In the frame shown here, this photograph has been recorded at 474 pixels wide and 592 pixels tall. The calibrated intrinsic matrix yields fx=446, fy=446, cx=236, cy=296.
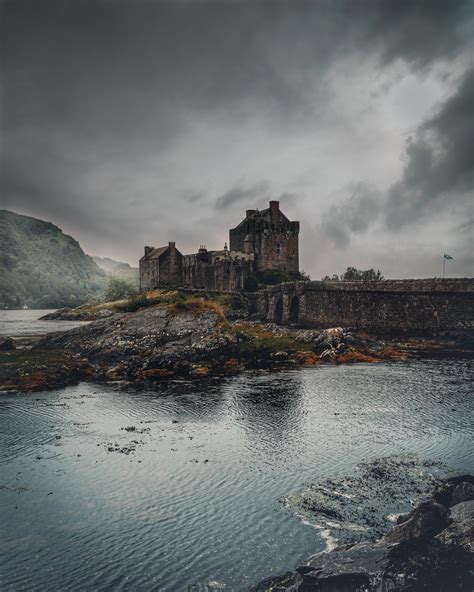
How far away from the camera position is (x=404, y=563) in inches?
382

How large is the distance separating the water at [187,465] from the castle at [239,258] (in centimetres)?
4807

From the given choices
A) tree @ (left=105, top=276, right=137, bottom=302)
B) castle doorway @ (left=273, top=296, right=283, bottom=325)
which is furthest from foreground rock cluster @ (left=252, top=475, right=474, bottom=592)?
tree @ (left=105, top=276, right=137, bottom=302)

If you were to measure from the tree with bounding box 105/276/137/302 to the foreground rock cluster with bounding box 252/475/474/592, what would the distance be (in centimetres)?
9757

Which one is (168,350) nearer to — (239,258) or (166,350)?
(166,350)

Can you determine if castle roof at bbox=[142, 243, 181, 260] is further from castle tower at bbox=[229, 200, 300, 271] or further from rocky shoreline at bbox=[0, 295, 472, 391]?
rocky shoreline at bbox=[0, 295, 472, 391]

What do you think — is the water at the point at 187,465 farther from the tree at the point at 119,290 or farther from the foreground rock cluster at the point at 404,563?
the tree at the point at 119,290

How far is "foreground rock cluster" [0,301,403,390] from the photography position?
32656 mm

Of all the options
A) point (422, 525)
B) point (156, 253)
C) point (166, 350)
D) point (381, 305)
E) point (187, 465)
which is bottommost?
point (187, 465)

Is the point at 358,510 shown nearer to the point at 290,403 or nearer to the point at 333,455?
the point at 333,455

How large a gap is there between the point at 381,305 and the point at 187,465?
40531 mm

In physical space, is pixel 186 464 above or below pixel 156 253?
below

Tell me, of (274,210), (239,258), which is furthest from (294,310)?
(274,210)

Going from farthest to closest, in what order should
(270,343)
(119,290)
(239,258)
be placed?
(119,290) < (239,258) < (270,343)

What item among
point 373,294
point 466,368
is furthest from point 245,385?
point 373,294
